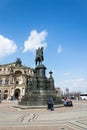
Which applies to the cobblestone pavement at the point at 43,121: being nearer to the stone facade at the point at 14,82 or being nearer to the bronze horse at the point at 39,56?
the bronze horse at the point at 39,56

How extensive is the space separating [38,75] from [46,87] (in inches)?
96.5

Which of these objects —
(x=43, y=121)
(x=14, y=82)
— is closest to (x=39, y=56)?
(x=43, y=121)

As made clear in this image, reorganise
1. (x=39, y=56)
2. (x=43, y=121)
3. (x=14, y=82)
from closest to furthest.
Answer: (x=43, y=121) → (x=39, y=56) → (x=14, y=82)

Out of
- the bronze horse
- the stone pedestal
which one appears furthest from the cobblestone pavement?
the bronze horse

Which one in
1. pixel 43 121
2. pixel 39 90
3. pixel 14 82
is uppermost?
pixel 14 82

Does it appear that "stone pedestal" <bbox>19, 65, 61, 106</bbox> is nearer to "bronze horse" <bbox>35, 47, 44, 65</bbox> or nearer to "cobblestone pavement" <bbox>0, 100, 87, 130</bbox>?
"bronze horse" <bbox>35, 47, 44, 65</bbox>

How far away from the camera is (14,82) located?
93.3 metres

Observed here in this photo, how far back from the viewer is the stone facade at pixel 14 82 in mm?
92125

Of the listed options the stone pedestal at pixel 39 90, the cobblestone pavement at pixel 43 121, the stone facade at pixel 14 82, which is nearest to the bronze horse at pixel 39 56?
the stone pedestal at pixel 39 90

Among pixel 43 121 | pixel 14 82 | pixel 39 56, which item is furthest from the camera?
pixel 14 82

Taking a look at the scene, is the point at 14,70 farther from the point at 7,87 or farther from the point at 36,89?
the point at 36,89

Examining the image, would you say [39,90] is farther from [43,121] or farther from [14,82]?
[14,82]

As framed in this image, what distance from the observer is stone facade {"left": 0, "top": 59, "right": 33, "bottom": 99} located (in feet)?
302

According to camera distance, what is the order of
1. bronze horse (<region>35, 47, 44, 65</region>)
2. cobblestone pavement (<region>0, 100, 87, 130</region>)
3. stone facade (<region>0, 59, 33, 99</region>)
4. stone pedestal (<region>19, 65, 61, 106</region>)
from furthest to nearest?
1. stone facade (<region>0, 59, 33, 99</region>)
2. bronze horse (<region>35, 47, 44, 65</region>)
3. stone pedestal (<region>19, 65, 61, 106</region>)
4. cobblestone pavement (<region>0, 100, 87, 130</region>)
